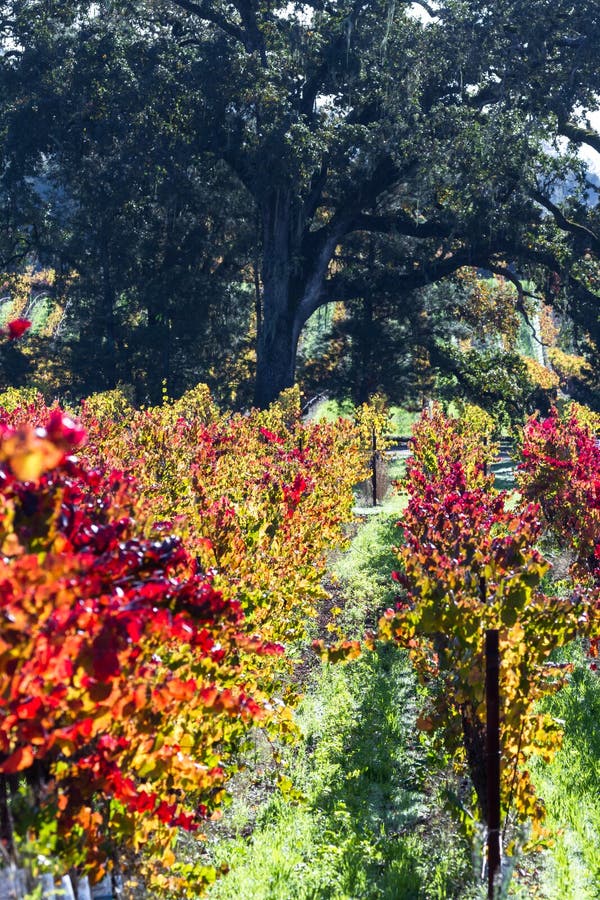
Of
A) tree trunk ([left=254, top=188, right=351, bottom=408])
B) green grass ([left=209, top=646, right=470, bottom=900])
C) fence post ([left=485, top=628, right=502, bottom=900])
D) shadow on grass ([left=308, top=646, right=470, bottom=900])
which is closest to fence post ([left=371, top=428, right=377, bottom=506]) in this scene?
tree trunk ([left=254, top=188, right=351, bottom=408])

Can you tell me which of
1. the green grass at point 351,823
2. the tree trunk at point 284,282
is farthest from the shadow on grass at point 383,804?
the tree trunk at point 284,282

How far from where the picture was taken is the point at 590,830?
5371mm

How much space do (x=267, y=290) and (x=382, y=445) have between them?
915 centimetres

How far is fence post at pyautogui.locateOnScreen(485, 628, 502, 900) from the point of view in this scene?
4.42 metres

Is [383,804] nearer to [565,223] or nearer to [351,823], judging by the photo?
[351,823]

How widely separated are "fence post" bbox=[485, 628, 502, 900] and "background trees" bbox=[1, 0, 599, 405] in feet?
71.6

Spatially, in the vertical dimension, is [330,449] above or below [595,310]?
below

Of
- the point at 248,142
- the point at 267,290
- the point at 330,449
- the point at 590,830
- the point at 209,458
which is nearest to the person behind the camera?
the point at 590,830

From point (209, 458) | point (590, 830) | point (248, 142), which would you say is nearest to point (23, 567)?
point (590, 830)

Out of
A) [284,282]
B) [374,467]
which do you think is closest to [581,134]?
[284,282]

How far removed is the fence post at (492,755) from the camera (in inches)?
174

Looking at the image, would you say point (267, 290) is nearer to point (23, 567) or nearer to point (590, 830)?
point (590, 830)

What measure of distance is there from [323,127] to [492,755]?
23321 mm

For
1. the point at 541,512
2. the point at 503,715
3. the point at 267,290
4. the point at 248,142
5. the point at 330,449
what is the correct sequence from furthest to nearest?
1. the point at 267,290
2. the point at 248,142
3. the point at 330,449
4. the point at 541,512
5. the point at 503,715
